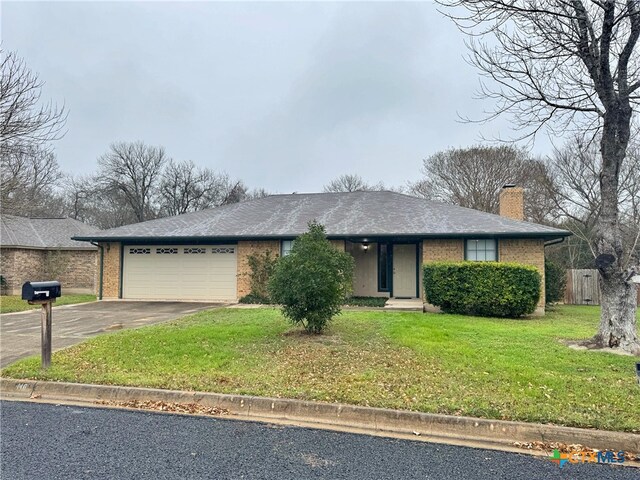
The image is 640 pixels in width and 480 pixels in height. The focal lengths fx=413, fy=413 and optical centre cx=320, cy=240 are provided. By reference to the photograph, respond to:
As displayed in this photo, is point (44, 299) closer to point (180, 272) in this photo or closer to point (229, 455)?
point (229, 455)

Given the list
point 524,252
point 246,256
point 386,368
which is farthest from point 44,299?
point 524,252

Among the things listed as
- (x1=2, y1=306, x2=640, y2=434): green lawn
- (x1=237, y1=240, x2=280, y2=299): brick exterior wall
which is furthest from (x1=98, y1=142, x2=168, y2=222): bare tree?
(x1=2, y1=306, x2=640, y2=434): green lawn

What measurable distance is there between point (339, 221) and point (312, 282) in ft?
27.0

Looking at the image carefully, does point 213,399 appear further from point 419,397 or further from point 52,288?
point 52,288

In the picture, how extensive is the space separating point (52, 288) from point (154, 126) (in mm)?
28217

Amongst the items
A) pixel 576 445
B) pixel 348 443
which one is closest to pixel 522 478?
pixel 576 445

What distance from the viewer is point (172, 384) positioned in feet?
16.9

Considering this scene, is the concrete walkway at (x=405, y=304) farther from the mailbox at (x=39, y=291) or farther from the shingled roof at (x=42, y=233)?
the shingled roof at (x=42, y=233)

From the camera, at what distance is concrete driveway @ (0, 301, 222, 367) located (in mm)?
7598

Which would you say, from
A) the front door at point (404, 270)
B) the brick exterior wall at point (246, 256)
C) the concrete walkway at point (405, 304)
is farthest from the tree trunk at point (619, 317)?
the brick exterior wall at point (246, 256)

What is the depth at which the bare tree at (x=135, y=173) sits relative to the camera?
3777cm

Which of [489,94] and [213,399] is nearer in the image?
[213,399]

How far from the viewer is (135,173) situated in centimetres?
3888

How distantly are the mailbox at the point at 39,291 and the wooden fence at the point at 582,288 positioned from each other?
19.0 m
